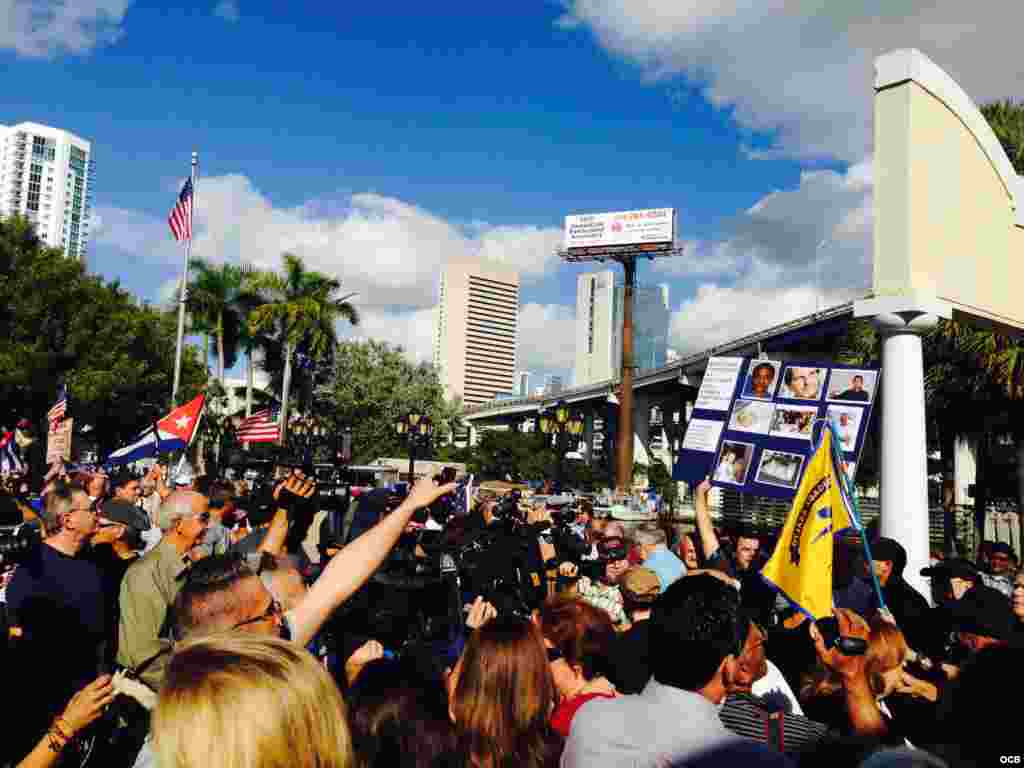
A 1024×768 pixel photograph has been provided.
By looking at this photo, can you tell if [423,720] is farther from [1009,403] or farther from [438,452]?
[438,452]

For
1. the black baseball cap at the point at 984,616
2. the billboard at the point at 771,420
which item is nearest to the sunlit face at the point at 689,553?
the billboard at the point at 771,420

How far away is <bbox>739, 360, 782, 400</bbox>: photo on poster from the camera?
8.09 meters

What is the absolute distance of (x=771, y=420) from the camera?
7.96 m

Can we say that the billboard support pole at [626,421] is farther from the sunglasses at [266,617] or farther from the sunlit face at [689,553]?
the sunglasses at [266,617]

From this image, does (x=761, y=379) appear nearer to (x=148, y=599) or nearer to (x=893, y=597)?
(x=893, y=597)

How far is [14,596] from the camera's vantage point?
14.2ft

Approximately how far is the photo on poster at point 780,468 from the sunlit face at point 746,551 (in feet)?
5.04

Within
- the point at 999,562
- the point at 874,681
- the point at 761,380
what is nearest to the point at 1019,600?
the point at 874,681

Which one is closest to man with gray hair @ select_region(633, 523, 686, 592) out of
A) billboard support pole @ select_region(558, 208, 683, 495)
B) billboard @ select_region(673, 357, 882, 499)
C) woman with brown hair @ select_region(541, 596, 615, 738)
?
billboard @ select_region(673, 357, 882, 499)

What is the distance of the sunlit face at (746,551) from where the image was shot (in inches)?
242

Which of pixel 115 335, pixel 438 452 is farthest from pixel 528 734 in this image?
pixel 438 452

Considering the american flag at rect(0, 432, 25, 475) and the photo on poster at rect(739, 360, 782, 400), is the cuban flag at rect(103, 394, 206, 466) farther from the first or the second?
the photo on poster at rect(739, 360, 782, 400)

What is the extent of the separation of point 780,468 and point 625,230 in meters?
56.3

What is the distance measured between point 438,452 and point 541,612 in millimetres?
63432
